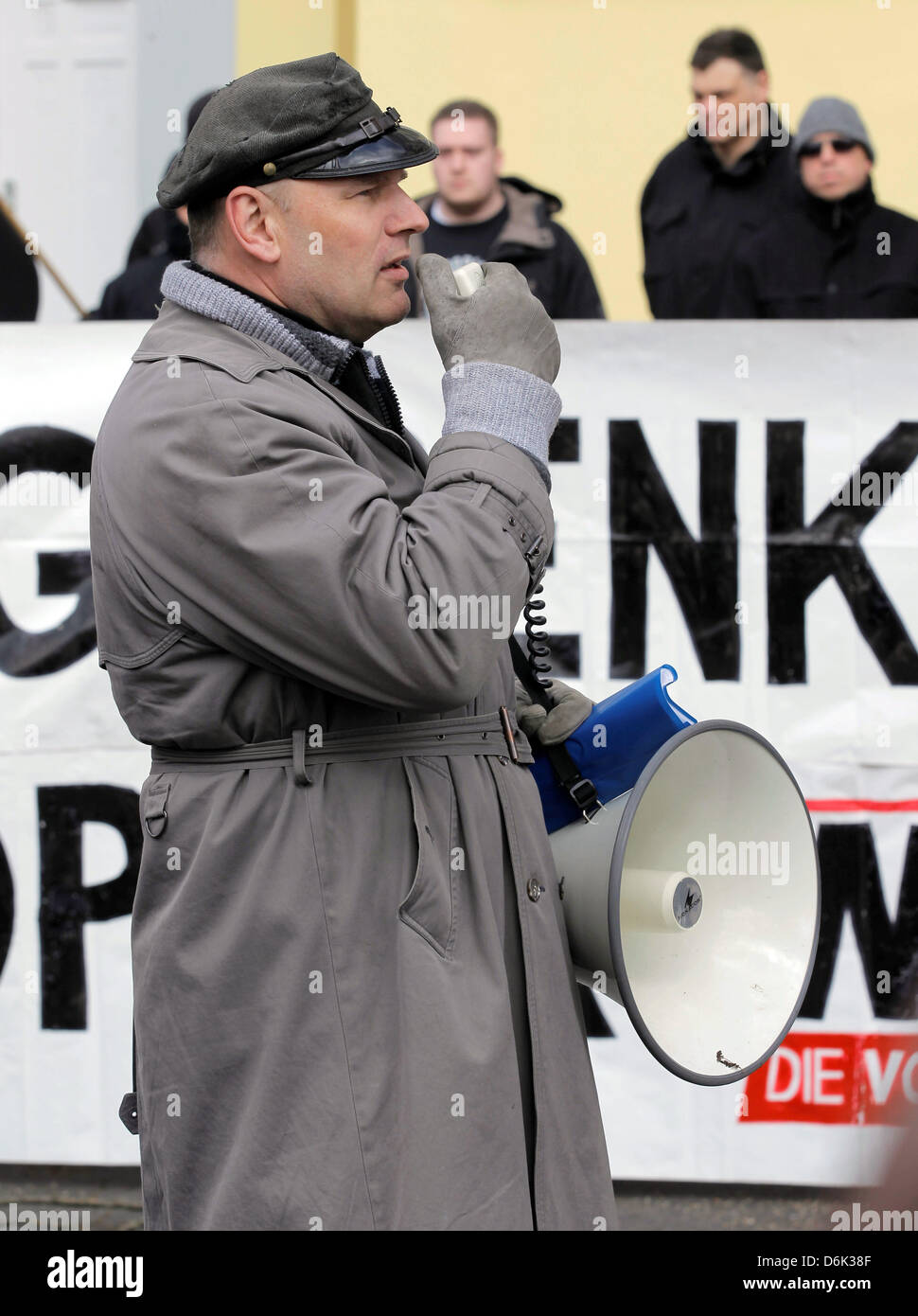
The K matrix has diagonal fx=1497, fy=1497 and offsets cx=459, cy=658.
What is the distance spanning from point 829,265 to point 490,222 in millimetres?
994

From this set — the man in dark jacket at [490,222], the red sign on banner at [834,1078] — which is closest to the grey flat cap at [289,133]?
the man in dark jacket at [490,222]

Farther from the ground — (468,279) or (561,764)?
(468,279)

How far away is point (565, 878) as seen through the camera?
6.39ft

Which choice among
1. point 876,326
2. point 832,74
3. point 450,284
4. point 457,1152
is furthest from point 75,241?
point 457,1152

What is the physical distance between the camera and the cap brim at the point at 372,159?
71.4 inches

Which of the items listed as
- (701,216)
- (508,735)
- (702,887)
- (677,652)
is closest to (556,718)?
(508,735)

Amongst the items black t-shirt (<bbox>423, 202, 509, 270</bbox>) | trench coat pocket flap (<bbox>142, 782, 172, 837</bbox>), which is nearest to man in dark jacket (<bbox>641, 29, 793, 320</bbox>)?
black t-shirt (<bbox>423, 202, 509, 270</bbox>)

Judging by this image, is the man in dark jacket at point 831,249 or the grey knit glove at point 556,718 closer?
the grey knit glove at point 556,718

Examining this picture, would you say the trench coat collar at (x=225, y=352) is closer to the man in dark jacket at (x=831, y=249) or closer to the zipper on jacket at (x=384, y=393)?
the zipper on jacket at (x=384, y=393)

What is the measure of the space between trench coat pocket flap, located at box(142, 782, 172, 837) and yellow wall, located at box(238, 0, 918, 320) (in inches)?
169

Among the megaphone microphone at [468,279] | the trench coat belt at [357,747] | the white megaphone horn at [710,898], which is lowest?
the white megaphone horn at [710,898]

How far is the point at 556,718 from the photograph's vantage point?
205 cm

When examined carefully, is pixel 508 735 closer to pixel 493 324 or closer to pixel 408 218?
pixel 493 324

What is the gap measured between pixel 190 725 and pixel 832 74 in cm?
485
